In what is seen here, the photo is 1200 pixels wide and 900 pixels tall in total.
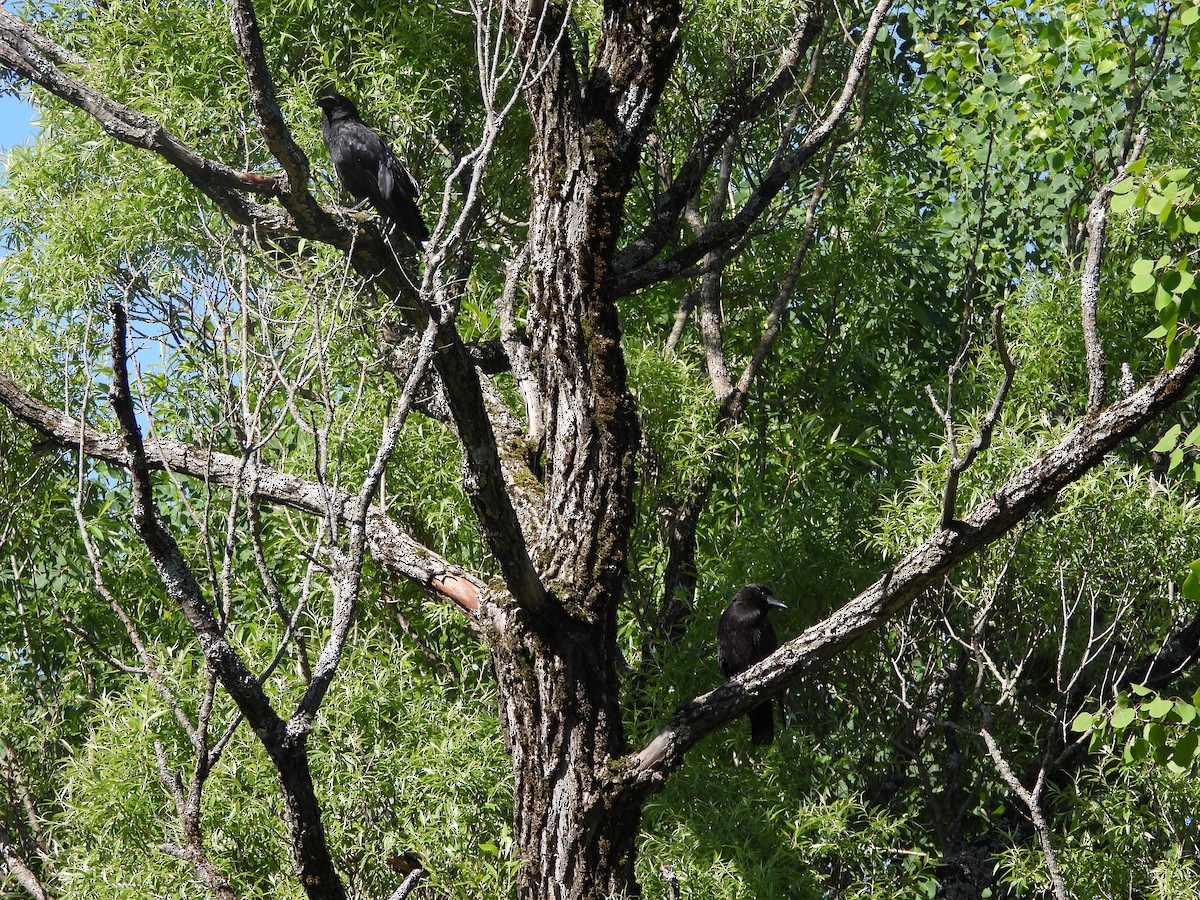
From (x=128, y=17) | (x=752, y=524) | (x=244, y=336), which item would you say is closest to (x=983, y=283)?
(x=752, y=524)

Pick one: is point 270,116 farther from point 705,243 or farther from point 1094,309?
point 1094,309

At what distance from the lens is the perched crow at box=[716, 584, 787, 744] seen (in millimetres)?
5055

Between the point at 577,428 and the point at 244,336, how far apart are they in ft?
4.93

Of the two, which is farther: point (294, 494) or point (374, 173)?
point (374, 173)

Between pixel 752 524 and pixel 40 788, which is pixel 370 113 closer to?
pixel 752 524

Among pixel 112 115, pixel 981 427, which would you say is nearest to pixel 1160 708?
pixel 981 427

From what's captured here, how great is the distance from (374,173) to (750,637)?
2.30 metres

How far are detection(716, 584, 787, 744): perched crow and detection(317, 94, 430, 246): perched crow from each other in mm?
1858

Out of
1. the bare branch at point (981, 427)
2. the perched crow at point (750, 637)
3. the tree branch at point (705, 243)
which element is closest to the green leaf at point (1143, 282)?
the bare branch at point (981, 427)

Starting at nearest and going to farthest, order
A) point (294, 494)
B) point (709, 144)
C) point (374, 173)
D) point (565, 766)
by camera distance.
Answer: point (565, 766) → point (294, 494) → point (709, 144) → point (374, 173)

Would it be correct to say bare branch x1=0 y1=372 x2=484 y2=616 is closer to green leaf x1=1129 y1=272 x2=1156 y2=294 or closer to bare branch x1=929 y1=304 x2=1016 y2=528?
bare branch x1=929 y1=304 x2=1016 y2=528

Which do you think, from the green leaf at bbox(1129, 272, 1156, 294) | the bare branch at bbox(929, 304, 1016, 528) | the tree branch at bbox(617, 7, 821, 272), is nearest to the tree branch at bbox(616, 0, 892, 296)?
the tree branch at bbox(617, 7, 821, 272)

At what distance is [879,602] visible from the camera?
3.71 metres

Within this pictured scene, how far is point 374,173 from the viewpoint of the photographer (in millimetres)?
5164
